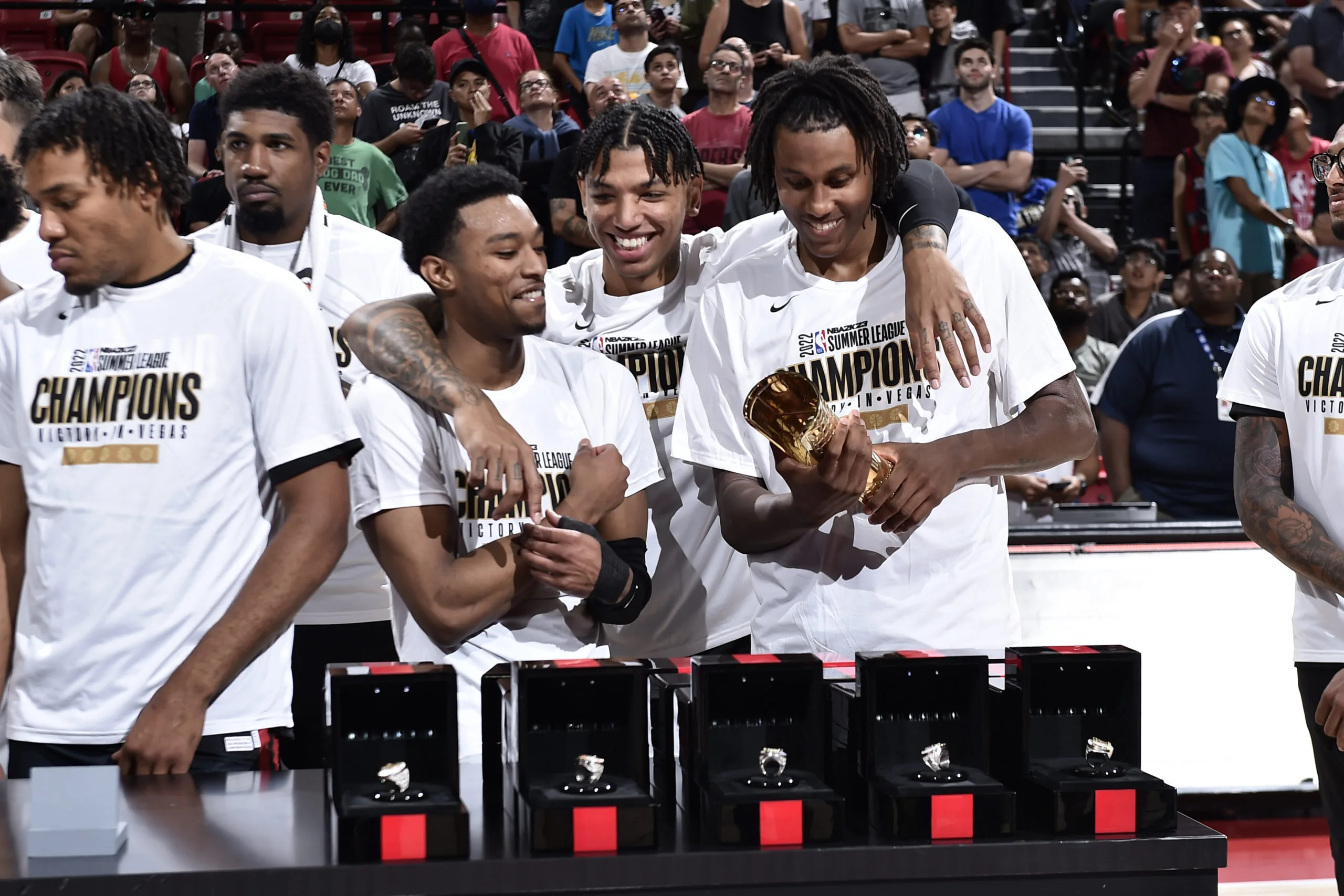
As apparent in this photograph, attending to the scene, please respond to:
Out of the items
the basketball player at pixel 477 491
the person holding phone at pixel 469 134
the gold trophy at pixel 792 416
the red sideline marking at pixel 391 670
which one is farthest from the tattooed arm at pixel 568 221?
the red sideline marking at pixel 391 670

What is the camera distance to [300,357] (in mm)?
2266

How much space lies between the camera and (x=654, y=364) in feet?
Result: 9.86

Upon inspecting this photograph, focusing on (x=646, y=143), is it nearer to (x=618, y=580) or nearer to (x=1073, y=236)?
(x=618, y=580)

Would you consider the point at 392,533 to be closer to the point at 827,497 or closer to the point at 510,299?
the point at 510,299

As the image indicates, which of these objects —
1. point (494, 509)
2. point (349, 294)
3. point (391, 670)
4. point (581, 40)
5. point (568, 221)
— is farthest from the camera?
point (581, 40)

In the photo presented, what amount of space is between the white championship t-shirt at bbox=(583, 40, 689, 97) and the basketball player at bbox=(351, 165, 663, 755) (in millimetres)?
5934

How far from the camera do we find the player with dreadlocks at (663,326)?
2.95m

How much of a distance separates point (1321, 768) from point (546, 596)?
1584 mm

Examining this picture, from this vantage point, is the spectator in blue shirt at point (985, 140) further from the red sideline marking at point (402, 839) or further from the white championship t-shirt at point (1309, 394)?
the red sideline marking at point (402, 839)

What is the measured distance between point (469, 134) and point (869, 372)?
16.3ft

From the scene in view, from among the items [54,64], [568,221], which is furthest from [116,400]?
[54,64]

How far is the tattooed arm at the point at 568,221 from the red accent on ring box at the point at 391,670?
3805 mm

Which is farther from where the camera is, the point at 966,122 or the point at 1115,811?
the point at 966,122

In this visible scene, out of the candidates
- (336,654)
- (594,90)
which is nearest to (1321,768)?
(336,654)
